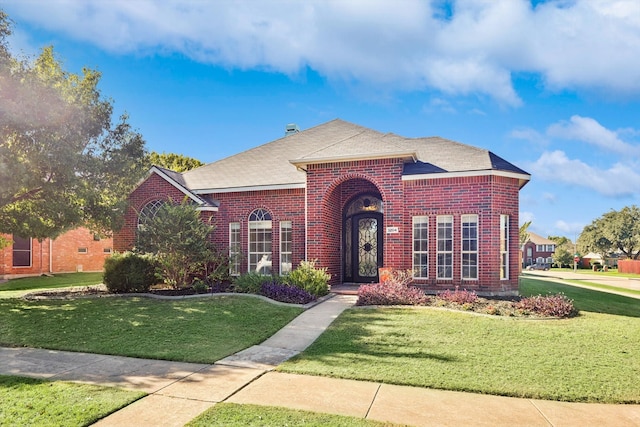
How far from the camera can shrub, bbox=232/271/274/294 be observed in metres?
13.0

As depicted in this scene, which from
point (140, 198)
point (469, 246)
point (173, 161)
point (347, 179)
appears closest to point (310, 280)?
point (347, 179)

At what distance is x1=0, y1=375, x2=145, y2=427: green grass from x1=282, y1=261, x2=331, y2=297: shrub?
7.55m

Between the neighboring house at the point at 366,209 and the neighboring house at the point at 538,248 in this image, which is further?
the neighboring house at the point at 538,248

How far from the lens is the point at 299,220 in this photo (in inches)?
608

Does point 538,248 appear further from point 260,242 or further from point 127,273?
point 127,273

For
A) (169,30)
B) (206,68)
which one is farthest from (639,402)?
(206,68)

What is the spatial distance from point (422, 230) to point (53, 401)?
11292 mm

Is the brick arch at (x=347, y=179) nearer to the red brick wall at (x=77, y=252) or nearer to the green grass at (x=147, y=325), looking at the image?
the green grass at (x=147, y=325)

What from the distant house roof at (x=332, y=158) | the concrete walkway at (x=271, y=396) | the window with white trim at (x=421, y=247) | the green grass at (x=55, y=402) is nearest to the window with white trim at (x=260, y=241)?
the distant house roof at (x=332, y=158)

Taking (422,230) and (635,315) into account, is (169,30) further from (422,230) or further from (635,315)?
(635,315)

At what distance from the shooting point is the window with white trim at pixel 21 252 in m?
22.6

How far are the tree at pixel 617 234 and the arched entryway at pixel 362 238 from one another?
64.5 meters

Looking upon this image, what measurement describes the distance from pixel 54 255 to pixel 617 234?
243 feet

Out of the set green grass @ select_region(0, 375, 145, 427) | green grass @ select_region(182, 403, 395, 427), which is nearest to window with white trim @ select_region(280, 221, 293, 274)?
green grass @ select_region(0, 375, 145, 427)
